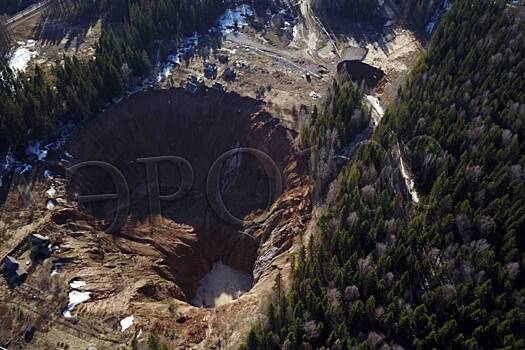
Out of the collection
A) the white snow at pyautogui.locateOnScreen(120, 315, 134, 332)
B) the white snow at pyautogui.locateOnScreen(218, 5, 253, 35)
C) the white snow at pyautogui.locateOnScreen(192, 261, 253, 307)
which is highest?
the white snow at pyautogui.locateOnScreen(218, 5, 253, 35)

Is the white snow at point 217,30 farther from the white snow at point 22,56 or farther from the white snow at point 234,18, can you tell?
the white snow at point 22,56

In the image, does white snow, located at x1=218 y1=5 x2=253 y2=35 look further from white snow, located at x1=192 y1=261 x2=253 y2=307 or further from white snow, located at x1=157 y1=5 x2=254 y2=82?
white snow, located at x1=192 y1=261 x2=253 y2=307

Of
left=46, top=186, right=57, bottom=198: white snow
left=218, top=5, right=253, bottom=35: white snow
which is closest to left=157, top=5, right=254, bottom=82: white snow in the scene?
left=218, top=5, right=253, bottom=35: white snow

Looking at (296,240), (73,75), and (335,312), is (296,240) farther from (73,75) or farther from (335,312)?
(73,75)

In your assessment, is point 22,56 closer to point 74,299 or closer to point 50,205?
point 50,205

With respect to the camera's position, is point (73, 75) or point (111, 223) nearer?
point (111, 223)

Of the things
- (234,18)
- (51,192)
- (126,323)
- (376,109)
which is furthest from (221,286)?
(234,18)

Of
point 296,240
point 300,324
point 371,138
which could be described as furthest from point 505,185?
point 300,324
